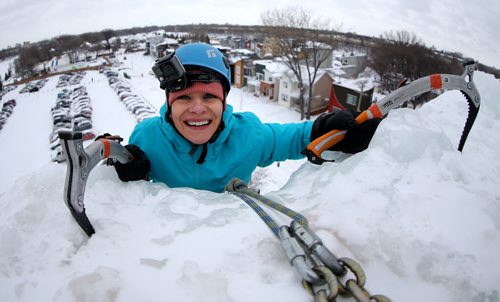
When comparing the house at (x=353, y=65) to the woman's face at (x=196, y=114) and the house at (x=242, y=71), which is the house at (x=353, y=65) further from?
A: the woman's face at (x=196, y=114)

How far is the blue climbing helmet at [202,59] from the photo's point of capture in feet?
7.69

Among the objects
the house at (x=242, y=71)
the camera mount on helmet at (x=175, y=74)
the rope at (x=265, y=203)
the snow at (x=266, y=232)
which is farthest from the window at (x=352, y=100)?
the rope at (x=265, y=203)

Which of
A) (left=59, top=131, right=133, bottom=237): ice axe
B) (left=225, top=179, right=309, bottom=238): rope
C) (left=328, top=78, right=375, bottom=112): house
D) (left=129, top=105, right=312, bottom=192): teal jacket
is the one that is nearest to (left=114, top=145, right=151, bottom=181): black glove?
(left=129, top=105, right=312, bottom=192): teal jacket

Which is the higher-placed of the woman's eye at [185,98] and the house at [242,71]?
the woman's eye at [185,98]

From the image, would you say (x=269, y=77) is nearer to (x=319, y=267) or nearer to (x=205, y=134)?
(x=205, y=134)

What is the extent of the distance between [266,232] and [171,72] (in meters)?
1.46

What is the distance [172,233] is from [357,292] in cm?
92

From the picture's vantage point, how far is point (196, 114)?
2.39 meters

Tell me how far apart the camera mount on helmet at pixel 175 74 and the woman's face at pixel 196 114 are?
12cm

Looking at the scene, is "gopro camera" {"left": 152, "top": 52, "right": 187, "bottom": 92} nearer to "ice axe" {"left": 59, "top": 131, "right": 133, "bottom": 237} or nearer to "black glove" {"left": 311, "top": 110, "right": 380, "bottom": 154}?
"ice axe" {"left": 59, "top": 131, "right": 133, "bottom": 237}

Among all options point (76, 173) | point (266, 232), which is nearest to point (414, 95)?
point (266, 232)

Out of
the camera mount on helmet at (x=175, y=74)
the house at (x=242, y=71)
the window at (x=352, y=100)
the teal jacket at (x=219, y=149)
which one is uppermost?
the camera mount on helmet at (x=175, y=74)

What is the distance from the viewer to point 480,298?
1.14 m

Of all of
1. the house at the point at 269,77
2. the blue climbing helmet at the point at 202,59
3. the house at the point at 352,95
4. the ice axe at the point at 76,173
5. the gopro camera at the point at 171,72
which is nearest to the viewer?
the ice axe at the point at 76,173
